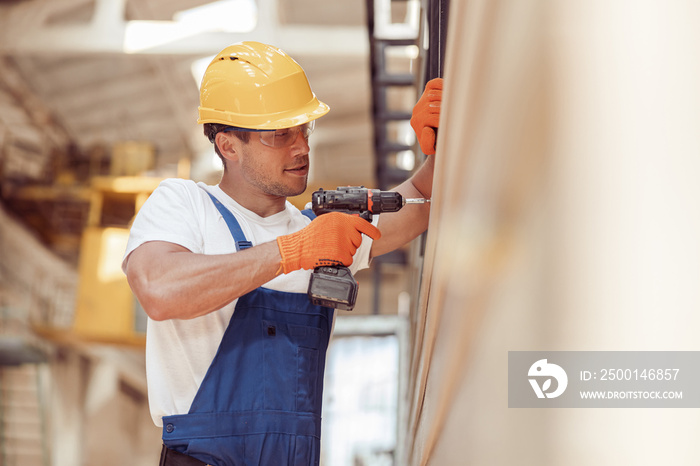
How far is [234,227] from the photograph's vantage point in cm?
210

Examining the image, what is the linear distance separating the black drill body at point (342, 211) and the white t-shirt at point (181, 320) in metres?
0.17

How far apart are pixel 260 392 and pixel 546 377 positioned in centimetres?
109

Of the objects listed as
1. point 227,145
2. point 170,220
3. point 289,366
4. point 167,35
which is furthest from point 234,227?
point 167,35

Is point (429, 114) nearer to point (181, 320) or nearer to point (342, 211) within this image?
point (342, 211)

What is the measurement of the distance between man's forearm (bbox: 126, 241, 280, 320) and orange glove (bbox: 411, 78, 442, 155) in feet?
1.87

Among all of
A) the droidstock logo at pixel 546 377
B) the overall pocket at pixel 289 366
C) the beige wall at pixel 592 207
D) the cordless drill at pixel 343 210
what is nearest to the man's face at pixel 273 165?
the cordless drill at pixel 343 210

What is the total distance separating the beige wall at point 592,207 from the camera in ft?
3.05

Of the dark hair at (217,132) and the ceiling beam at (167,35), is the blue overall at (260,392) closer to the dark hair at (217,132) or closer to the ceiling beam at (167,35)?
the dark hair at (217,132)

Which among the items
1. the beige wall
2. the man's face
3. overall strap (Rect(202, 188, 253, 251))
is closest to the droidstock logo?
the beige wall

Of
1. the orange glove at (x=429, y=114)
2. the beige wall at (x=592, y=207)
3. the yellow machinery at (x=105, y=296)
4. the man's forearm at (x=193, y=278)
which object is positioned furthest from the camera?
the yellow machinery at (x=105, y=296)

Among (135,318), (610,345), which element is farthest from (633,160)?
(135,318)

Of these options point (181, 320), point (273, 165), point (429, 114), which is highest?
point (429, 114)

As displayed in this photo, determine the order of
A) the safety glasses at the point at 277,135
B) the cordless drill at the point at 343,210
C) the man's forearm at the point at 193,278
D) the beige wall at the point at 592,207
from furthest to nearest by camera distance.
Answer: the safety glasses at the point at 277,135, the cordless drill at the point at 343,210, the man's forearm at the point at 193,278, the beige wall at the point at 592,207

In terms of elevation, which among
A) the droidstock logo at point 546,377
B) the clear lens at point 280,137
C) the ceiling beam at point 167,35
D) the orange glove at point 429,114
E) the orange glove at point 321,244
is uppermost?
the ceiling beam at point 167,35
